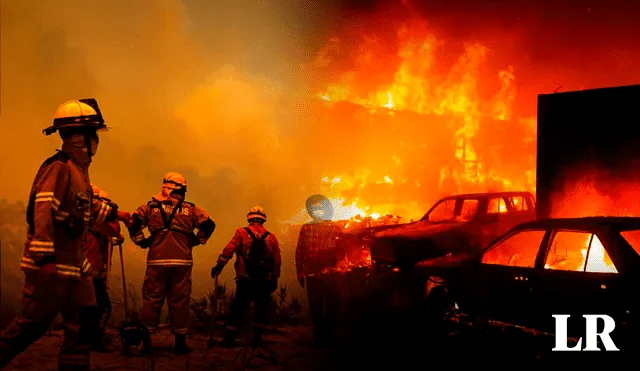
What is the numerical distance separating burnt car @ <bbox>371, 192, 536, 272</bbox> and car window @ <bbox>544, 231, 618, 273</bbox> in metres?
3.73

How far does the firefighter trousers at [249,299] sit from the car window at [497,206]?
4.75 meters

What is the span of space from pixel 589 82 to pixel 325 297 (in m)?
14.9

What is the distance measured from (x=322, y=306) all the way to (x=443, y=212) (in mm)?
4196

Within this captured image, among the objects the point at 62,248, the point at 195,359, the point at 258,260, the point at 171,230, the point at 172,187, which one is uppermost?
the point at 172,187

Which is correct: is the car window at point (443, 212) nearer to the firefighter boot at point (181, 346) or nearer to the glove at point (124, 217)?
the firefighter boot at point (181, 346)

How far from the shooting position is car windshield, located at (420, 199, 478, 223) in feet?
38.5

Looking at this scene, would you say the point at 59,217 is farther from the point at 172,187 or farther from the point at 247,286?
the point at 247,286

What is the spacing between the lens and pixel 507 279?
703 centimetres

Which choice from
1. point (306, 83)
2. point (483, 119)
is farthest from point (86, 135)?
point (483, 119)

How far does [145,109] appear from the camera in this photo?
16078 mm

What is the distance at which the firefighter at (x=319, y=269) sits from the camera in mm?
9078

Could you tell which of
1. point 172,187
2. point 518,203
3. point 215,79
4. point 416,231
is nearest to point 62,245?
point 172,187

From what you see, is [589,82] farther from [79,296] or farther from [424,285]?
[79,296]
